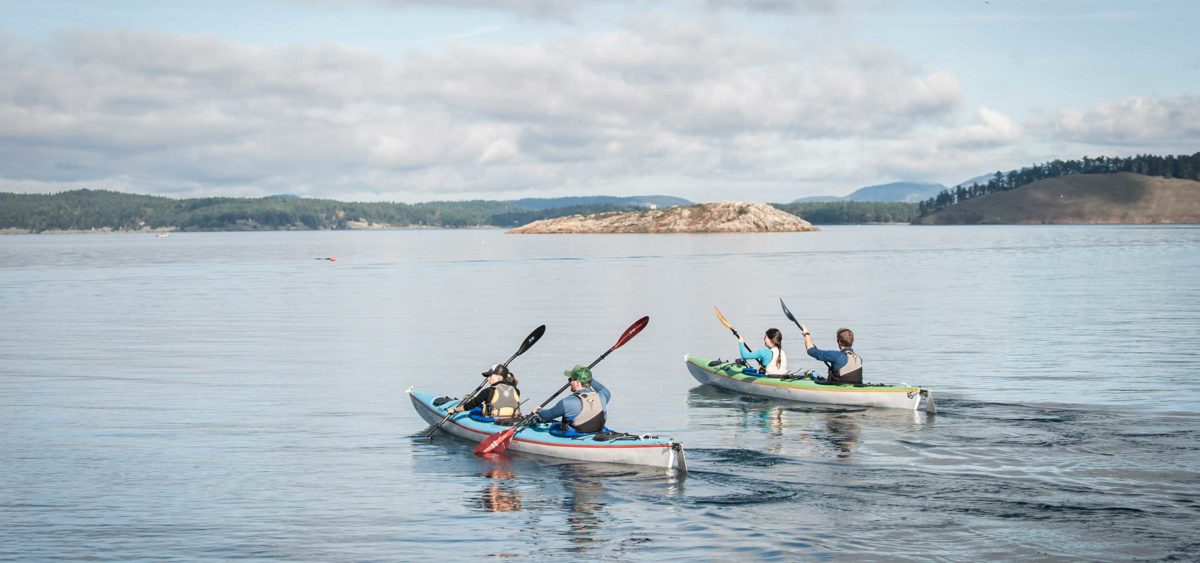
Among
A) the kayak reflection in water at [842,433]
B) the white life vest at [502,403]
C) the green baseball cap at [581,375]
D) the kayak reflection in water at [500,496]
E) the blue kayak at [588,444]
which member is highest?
the green baseball cap at [581,375]

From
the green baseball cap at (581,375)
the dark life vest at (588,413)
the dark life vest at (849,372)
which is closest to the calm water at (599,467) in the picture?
the dark life vest at (588,413)

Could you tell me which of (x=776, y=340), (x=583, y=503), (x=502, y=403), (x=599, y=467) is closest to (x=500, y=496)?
(x=583, y=503)

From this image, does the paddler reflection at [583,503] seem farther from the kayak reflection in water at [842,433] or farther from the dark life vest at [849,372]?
the dark life vest at [849,372]

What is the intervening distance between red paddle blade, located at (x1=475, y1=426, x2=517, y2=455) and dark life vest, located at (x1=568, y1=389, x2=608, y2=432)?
1.56 m

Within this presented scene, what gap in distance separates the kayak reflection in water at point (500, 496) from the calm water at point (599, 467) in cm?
7

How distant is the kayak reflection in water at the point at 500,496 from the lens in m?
19.9

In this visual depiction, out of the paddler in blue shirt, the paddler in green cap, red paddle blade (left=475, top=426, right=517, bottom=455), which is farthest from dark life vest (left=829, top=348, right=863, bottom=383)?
red paddle blade (left=475, top=426, right=517, bottom=455)

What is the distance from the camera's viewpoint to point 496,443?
944 inches

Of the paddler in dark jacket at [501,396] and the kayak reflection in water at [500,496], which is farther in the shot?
the paddler in dark jacket at [501,396]

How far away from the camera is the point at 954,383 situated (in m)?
33.9

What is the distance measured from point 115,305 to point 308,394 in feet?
139

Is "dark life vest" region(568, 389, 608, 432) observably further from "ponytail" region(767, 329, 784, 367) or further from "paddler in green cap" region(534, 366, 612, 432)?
"ponytail" region(767, 329, 784, 367)

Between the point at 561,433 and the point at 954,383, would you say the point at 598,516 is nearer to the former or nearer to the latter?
the point at 561,433

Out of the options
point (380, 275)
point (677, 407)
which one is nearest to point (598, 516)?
point (677, 407)
